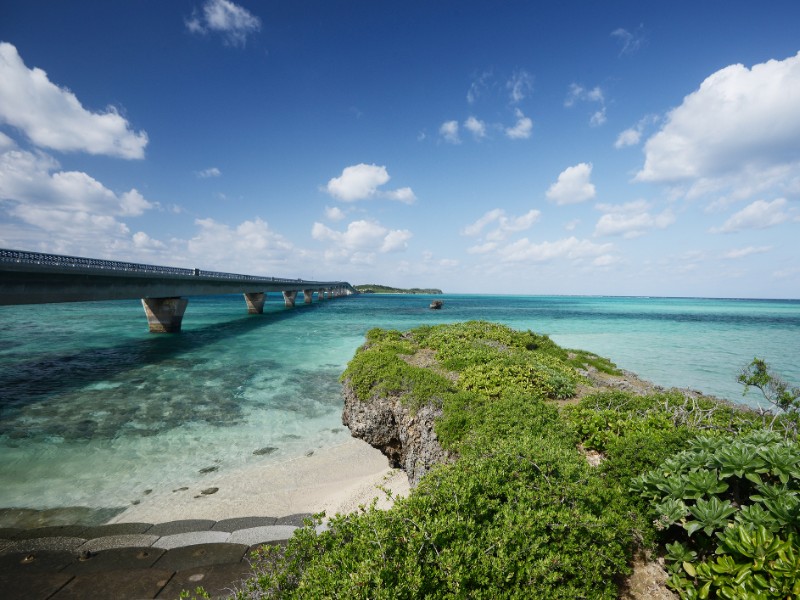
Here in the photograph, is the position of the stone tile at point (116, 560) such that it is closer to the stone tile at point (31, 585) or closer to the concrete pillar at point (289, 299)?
the stone tile at point (31, 585)

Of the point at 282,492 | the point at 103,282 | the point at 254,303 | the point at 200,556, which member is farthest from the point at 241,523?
the point at 254,303

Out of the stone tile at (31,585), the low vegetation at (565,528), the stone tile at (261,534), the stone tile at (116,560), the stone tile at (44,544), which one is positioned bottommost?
the stone tile at (44,544)

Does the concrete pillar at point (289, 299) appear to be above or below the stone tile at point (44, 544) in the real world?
above

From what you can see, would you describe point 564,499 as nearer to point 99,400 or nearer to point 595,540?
point 595,540

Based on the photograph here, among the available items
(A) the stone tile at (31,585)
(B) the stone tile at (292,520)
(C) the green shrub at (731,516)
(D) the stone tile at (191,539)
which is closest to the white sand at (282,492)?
(B) the stone tile at (292,520)

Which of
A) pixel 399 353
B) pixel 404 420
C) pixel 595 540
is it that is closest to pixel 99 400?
pixel 399 353

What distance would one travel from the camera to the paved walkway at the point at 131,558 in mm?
6469

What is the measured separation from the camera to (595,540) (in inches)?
177

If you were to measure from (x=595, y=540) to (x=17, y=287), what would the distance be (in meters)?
33.0

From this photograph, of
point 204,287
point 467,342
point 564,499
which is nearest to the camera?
point 564,499

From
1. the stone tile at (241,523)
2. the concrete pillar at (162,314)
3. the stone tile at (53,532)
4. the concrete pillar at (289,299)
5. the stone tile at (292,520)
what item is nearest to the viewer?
the stone tile at (53,532)

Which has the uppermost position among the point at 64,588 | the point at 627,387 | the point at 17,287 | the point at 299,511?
the point at 17,287

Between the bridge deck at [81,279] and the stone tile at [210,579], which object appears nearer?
the stone tile at [210,579]

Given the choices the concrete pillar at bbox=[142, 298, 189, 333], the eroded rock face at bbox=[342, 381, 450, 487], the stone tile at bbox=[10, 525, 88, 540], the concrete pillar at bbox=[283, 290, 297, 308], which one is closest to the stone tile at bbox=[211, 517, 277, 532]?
the stone tile at bbox=[10, 525, 88, 540]
